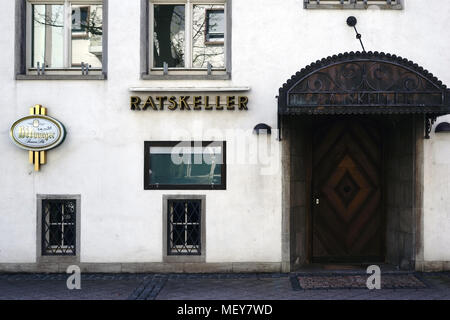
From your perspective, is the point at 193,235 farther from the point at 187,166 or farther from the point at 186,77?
the point at 186,77

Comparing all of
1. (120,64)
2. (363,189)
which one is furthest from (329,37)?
(120,64)

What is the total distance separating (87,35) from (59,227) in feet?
12.6

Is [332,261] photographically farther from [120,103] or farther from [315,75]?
[120,103]

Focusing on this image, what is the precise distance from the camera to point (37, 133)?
8.91 m

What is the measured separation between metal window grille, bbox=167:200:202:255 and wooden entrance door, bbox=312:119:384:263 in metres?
2.56

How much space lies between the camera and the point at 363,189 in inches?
394

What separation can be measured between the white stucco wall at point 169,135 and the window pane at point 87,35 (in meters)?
0.41

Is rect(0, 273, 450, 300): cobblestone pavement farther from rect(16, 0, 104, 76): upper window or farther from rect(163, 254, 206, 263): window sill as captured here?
rect(16, 0, 104, 76): upper window

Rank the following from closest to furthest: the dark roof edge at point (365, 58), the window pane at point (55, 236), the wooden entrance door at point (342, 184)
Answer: the dark roof edge at point (365, 58) < the window pane at point (55, 236) < the wooden entrance door at point (342, 184)

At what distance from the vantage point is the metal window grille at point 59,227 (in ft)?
29.9

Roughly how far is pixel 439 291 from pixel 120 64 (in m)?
6.94

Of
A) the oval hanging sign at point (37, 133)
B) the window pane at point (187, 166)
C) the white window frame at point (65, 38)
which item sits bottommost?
the window pane at point (187, 166)

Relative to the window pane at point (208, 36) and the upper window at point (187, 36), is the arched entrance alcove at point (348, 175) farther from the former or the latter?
the upper window at point (187, 36)

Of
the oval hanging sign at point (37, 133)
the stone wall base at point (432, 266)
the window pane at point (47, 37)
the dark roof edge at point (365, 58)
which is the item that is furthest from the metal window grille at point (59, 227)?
the stone wall base at point (432, 266)
